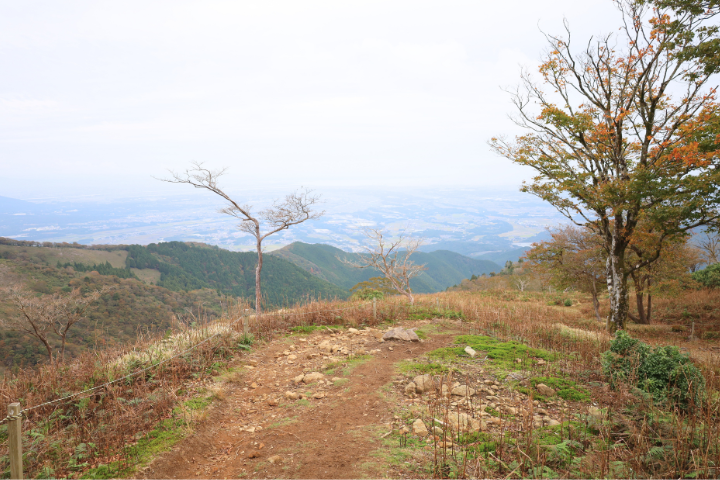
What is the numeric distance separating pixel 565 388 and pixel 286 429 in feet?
12.8

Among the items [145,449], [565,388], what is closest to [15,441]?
[145,449]

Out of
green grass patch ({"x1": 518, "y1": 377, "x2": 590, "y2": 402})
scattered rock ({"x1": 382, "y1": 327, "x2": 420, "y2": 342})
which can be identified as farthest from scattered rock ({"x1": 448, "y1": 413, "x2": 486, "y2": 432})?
scattered rock ({"x1": 382, "y1": 327, "x2": 420, "y2": 342})

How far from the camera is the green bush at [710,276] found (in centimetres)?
1736

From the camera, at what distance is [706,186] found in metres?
8.88

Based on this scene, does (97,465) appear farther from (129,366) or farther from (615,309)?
(615,309)

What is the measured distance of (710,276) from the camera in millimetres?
17719

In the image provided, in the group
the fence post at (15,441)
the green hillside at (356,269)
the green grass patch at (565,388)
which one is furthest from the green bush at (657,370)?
the green hillside at (356,269)

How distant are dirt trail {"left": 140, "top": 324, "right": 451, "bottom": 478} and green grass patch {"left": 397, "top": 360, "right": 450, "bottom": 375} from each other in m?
0.22

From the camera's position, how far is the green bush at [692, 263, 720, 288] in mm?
17359

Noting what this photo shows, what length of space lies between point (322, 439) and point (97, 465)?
228 centimetres

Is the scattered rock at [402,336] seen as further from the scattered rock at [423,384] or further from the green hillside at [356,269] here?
the green hillside at [356,269]

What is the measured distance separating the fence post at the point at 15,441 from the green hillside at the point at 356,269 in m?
81.8

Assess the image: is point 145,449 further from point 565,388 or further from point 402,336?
point 565,388

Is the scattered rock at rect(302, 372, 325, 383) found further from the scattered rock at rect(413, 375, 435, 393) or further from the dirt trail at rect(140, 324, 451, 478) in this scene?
the scattered rock at rect(413, 375, 435, 393)
